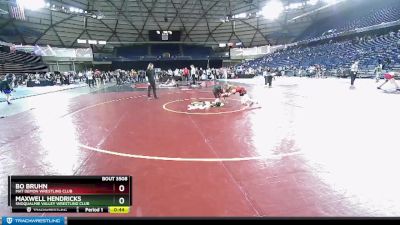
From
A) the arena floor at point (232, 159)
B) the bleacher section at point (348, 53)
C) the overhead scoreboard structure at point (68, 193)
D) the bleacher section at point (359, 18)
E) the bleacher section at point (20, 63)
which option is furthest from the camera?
the bleacher section at point (20, 63)

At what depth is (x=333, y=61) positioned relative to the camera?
113 ft

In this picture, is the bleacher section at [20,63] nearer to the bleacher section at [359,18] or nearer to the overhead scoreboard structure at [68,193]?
the overhead scoreboard structure at [68,193]

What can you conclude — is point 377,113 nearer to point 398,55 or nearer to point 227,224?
point 227,224

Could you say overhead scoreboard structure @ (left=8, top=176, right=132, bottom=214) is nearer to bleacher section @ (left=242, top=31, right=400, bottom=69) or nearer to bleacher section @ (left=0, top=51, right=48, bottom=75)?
bleacher section @ (left=242, top=31, right=400, bottom=69)

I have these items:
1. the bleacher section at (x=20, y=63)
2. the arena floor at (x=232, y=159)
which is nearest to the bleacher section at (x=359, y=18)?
the arena floor at (x=232, y=159)

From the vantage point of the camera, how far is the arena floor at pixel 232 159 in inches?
127

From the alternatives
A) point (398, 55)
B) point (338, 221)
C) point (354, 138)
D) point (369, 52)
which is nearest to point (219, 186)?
point (338, 221)

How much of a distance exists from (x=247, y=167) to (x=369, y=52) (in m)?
31.4

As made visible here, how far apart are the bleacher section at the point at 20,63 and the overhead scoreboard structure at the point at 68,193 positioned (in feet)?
128

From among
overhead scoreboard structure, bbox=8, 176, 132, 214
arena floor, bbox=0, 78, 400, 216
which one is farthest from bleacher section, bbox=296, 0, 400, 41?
overhead scoreboard structure, bbox=8, 176, 132, 214

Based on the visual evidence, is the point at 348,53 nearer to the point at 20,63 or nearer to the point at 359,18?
the point at 359,18

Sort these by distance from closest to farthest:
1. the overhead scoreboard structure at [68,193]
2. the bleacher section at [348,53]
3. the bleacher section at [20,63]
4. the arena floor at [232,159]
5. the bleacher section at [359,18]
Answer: the overhead scoreboard structure at [68,193] → the arena floor at [232,159] → the bleacher section at [348,53] → the bleacher section at [359,18] → the bleacher section at [20,63]

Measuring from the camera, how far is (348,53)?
109 feet

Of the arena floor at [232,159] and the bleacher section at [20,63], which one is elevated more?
the bleacher section at [20,63]
